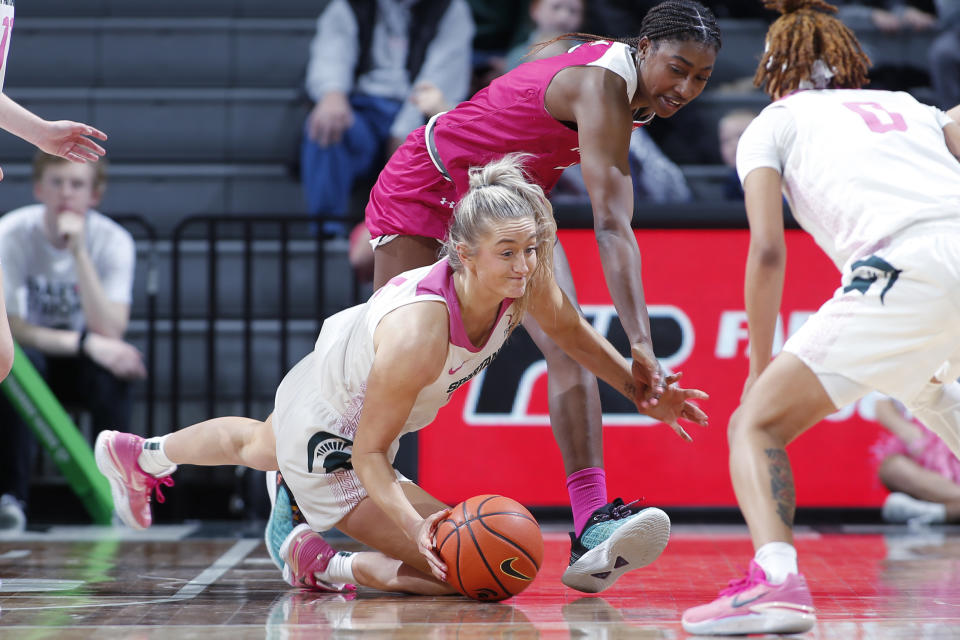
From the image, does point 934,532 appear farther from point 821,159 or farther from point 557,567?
point 821,159

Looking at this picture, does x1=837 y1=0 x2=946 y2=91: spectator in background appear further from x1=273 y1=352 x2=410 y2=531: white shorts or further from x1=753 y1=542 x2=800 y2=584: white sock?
x1=753 y1=542 x2=800 y2=584: white sock

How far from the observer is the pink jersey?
346 cm

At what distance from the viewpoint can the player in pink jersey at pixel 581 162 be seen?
325 cm

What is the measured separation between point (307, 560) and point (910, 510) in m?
2.93

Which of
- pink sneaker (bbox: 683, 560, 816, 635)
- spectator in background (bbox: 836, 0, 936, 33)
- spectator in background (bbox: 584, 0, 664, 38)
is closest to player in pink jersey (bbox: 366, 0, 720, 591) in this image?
pink sneaker (bbox: 683, 560, 816, 635)

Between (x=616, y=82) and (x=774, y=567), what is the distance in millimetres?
1483

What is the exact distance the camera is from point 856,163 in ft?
9.17

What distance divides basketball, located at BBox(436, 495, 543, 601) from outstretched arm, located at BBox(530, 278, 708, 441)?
1.71 feet

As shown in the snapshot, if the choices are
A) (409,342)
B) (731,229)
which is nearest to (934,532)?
(731,229)

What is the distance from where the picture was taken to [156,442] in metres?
3.75

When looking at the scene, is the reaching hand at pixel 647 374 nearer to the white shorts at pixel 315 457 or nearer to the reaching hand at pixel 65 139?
the white shorts at pixel 315 457

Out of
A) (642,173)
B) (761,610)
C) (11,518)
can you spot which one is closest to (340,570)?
(761,610)

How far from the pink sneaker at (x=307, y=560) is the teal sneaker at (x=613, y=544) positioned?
710mm

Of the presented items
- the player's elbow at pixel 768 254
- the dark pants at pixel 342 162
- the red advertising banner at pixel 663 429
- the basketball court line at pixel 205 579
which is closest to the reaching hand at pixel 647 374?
the player's elbow at pixel 768 254
